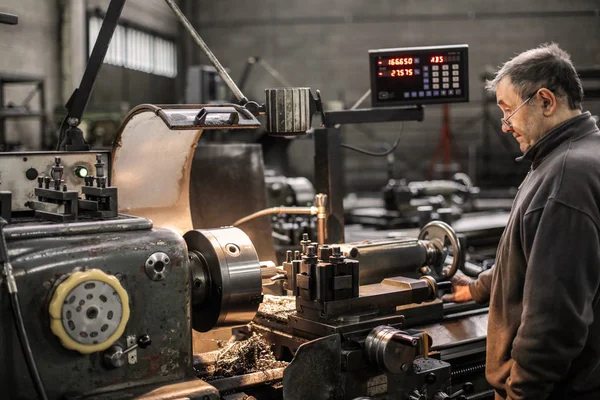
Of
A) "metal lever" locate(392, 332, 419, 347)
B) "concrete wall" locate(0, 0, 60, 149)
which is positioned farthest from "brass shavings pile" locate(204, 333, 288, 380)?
"concrete wall" locate(0, 0, 60, 149)

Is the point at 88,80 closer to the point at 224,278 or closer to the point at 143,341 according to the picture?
the point at 224,278

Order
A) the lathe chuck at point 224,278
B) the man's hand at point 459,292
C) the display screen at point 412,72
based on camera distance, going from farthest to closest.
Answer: the display screen at point 412,72
the man's hand at point 459,292
the lathe chuck at point 224,278

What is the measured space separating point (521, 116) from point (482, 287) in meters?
0.50

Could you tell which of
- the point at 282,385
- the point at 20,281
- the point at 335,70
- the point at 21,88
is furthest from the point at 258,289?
the point at 335,70

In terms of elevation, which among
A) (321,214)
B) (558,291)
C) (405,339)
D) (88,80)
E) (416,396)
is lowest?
(416,396)

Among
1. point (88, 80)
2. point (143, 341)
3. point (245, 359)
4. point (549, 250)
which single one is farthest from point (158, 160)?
point (549, 250)

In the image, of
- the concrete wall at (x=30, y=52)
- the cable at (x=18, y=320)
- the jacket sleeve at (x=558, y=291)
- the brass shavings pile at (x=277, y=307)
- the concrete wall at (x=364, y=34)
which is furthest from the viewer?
the concrete wall at (x=364, y=34)

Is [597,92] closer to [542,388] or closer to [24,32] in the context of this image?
[542,388]

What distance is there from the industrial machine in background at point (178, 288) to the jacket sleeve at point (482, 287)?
0.09 meters

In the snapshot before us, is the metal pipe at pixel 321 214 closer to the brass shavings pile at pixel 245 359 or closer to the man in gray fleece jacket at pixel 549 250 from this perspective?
the brass shavings pile at pixel 245 359

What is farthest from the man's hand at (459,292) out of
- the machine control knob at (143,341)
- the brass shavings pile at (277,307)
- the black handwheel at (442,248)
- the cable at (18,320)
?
the cable at (18,320)

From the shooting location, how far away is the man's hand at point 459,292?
1.86 m

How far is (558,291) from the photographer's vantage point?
1.30 meters

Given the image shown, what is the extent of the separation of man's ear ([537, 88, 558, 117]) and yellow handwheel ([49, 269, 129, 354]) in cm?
95
